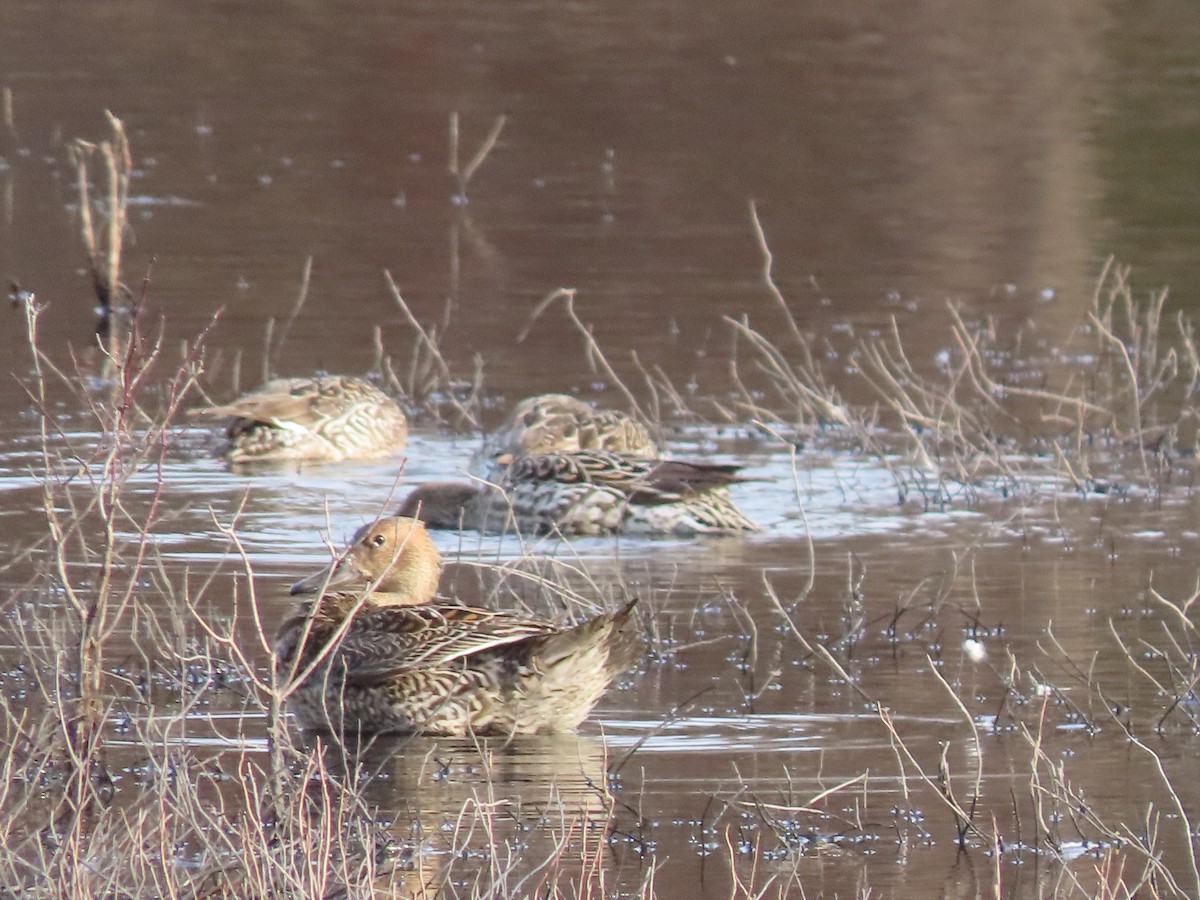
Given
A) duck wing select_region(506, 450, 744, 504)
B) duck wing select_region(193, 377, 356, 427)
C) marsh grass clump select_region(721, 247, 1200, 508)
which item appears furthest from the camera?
duck wing select_region(193, 377, 356, 427)

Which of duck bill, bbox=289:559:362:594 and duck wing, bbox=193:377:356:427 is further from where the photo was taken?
duck wing, bbox=193:377:356:427

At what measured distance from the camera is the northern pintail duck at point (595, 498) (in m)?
10.8

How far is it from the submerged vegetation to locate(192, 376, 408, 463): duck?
345 millimetres

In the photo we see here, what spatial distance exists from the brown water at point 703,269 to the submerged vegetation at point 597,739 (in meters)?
0.04

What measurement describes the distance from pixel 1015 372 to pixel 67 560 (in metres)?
6.04

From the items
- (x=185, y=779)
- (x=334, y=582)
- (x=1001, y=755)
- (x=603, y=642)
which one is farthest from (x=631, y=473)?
(x=185, y=779)

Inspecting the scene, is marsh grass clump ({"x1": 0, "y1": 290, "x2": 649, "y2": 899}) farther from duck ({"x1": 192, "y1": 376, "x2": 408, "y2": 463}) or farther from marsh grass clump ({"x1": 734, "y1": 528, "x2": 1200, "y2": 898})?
duck ({"x1": 192, "y1": 376, "x2": 408, "y2": 463})

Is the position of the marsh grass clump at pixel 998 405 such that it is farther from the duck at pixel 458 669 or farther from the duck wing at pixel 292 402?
the duck at pixel 458 669

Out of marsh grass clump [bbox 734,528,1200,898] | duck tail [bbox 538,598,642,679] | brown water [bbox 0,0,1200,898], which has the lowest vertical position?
brown water [bbox 0,0,1200,898]

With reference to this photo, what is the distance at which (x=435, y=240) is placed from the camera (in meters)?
18.5

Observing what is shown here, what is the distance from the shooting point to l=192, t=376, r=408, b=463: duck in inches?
486

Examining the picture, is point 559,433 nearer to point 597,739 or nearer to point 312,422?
point 312,422

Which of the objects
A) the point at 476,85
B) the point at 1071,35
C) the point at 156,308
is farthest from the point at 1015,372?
the point at 1071,35

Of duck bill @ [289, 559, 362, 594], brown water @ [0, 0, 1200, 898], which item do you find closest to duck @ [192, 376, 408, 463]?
brown water @ [0, 0, 1200, 898]
